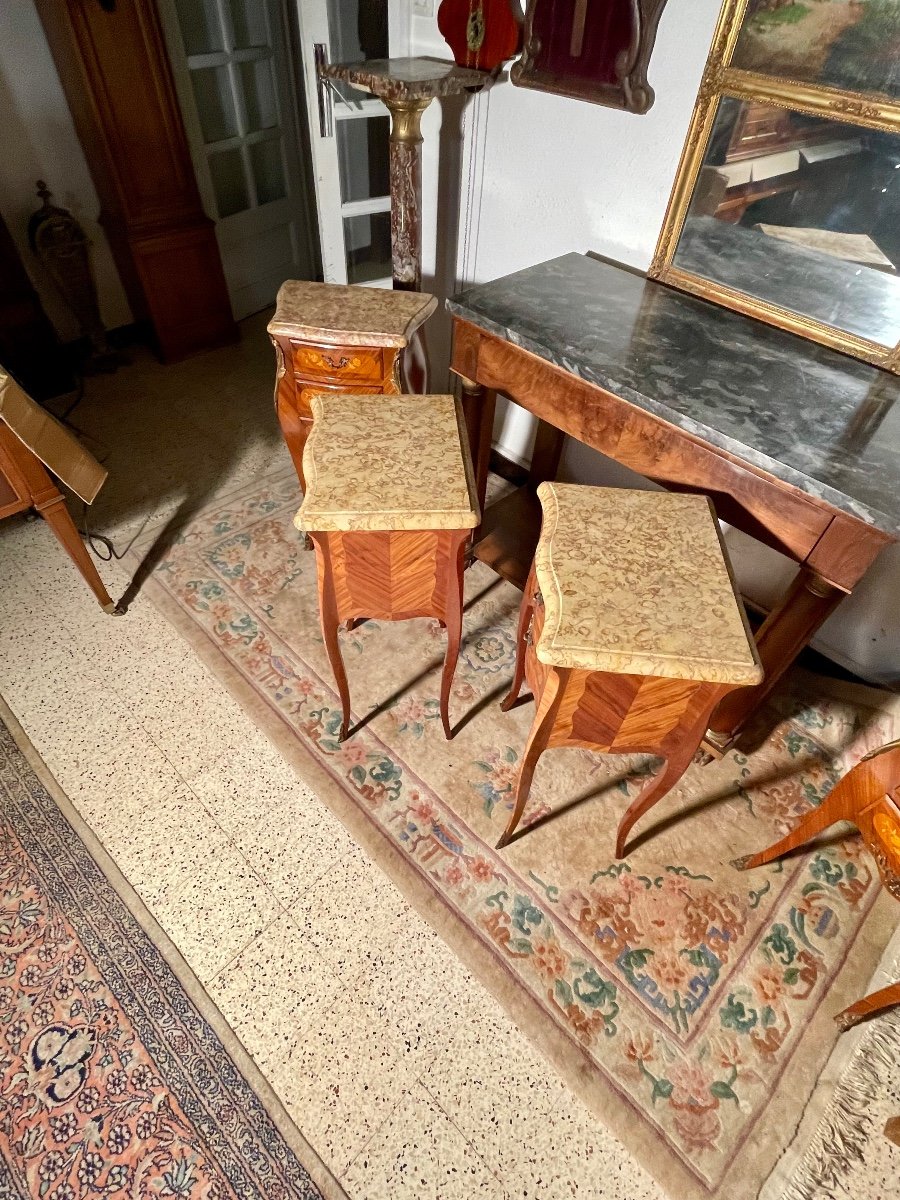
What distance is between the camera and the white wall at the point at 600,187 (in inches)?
62.0

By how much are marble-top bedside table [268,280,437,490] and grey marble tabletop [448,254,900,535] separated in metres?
0.21

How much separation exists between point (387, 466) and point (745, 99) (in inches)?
45.6

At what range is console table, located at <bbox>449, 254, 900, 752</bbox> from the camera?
124 centimetres

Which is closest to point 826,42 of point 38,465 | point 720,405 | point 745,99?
point 745,99

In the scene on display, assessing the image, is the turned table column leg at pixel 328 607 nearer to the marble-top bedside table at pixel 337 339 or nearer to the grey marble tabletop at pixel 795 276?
the marble-top bedside table at pixel 337 339

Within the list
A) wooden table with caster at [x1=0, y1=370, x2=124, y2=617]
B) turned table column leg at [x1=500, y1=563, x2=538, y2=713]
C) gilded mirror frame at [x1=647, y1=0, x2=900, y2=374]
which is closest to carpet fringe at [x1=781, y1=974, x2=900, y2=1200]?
turned table column leg at [x1=500, y1=563, x2=538, y2=713]

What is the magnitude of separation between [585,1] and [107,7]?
5.97ft

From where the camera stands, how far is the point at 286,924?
1468 millimetres

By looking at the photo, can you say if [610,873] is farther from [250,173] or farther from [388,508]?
[250,173]

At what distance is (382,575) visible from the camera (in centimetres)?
142

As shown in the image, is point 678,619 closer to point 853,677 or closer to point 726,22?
point 853,677

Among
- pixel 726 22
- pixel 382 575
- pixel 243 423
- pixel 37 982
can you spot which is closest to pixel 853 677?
pixel 382 575

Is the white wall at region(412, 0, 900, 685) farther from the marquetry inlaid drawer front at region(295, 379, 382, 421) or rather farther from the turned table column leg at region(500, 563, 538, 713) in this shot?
the turned table column leg at region(500, 563, 538, 713)

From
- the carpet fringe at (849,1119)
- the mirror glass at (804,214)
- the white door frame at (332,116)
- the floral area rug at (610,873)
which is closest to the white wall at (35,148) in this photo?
the white door frame at (332,116)
